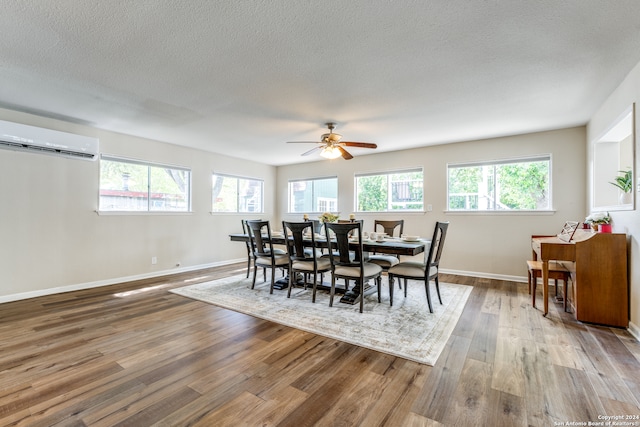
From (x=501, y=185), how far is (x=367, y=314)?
11.2 ft

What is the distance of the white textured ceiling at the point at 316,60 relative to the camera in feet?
6.02

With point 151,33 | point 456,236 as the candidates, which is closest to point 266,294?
point 151,33

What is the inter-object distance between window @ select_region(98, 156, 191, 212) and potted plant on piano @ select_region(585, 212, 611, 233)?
6.06m

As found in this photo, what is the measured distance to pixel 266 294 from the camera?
3840 mm

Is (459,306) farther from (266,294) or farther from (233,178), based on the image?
(233,178)

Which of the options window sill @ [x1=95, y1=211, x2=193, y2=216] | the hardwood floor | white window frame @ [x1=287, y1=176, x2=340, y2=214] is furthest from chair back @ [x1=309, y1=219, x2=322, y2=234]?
window sill @ [x1=95, y1=211, x2=193, y2=216]

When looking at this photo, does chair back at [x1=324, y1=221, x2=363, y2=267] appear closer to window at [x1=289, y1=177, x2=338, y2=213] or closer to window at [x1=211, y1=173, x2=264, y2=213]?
window at [x1=289, y1=177, x2=338, y2=213]

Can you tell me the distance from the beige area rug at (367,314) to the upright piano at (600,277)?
1.11 metres

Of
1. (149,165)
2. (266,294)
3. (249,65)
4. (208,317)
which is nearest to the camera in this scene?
(249,65)

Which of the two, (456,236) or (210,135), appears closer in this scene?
(210,135)

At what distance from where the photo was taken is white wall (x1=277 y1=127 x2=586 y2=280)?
4246 millimetres

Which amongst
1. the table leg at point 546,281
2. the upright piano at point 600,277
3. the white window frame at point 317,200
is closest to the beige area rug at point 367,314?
the table leg at point 546,281

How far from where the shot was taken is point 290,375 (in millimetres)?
1929

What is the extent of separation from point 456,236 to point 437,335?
297 centimetres
